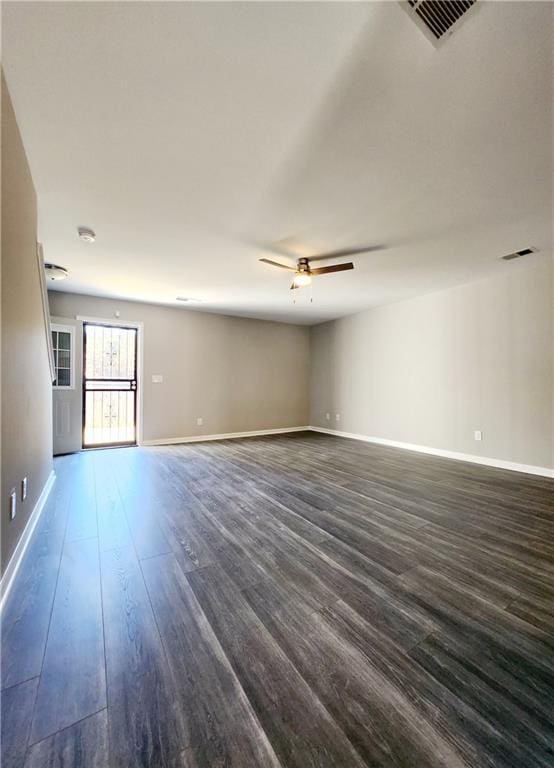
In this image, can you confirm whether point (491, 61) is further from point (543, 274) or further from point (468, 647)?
point (543, 274)

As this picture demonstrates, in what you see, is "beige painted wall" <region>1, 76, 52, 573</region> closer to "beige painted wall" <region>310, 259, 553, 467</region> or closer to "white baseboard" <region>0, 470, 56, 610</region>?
"white baseboard" <region>0, 470, 56, 610</region>

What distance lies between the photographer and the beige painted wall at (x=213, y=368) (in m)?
5.48

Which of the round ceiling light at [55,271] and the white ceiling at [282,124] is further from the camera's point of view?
the round ceiling light at [55,271]

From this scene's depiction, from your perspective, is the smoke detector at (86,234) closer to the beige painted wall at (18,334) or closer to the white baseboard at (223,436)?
the beige painted wall at (18,334)

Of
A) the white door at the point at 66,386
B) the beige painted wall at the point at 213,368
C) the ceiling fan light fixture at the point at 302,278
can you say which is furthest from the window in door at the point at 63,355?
the ceiling fan light fixture at the point at 302,278

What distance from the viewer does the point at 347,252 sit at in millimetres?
3318

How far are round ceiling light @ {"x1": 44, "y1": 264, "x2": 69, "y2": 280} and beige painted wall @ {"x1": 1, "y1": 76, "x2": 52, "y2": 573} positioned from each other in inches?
56.1

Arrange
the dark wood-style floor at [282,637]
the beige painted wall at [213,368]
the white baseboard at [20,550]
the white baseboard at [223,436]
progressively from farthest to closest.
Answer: the white baseboard at [223,436] < the beige painted wall at [213,368] < the white baseboard at [20,550] < the dark wood-style floor at [282,637]

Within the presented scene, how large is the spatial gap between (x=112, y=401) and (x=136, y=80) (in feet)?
16.2

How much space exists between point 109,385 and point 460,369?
600cm

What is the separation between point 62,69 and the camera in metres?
1.40

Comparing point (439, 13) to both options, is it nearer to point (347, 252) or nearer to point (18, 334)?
point (347, 252)

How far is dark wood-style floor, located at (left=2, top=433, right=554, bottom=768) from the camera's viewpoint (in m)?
0.93

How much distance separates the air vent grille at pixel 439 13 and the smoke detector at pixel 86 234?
293cm
